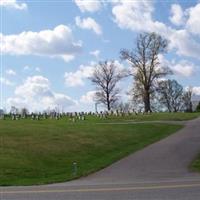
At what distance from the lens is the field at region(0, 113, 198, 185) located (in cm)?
2159

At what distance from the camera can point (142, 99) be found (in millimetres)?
97500

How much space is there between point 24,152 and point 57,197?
1376 cm

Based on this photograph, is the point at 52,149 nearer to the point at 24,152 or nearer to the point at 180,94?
the point at 24,152

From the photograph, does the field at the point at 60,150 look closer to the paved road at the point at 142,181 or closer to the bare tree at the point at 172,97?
the paved road at the point at 142,181

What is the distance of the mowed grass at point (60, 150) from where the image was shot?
2162cm

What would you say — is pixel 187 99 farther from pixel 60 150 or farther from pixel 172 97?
pixel 60 150

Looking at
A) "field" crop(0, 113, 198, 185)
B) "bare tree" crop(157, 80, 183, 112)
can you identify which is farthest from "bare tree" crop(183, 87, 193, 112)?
"field" crop(0, 113, 198, 185)

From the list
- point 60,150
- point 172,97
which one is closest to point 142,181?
point 60,150

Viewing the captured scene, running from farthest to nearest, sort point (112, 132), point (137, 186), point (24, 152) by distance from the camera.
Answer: point (112, 132)
point (24, 152)
point (137, 186)

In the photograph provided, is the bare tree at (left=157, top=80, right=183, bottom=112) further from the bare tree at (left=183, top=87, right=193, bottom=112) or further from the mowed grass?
the mowed grass

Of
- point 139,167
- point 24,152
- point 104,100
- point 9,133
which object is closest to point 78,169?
point 139,167

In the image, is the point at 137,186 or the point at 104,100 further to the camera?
the point at 104,100

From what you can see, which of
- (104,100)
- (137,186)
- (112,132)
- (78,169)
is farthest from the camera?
(104,100)

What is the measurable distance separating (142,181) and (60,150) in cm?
1187
